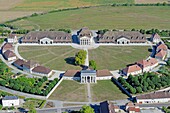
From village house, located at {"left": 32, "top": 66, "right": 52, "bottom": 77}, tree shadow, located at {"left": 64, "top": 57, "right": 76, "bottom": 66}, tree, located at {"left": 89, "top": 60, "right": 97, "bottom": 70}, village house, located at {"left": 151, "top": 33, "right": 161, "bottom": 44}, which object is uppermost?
village house, located at {"left": 151, "top": 33, "right": 161, "bottom": 44}

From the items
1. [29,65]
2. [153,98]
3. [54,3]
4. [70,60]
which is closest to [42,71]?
[29,65]

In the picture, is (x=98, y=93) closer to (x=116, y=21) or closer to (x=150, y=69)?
(x=150, y=69)

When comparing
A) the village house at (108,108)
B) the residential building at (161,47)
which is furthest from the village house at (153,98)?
the residential building at (161,47)

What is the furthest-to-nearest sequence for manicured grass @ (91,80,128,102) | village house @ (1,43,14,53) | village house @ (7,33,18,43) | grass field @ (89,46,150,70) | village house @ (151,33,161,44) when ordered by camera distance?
village house @ (7,33,18,43)
village house @ (151,33,161,44)
village house @ (1,43,14,53)
grass field @ (89,46,150,70)
manicured grass @ (91,80,128,102)

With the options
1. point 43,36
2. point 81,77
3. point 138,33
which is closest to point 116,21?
point 138,33

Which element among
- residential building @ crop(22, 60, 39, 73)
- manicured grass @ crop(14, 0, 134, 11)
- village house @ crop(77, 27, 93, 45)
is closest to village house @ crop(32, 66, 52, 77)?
residential building @ crop(22, 60, 39, 73)

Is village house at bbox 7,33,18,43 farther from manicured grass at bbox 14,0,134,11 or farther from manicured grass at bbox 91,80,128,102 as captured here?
manicured grass at bbox 14,0,134,11
